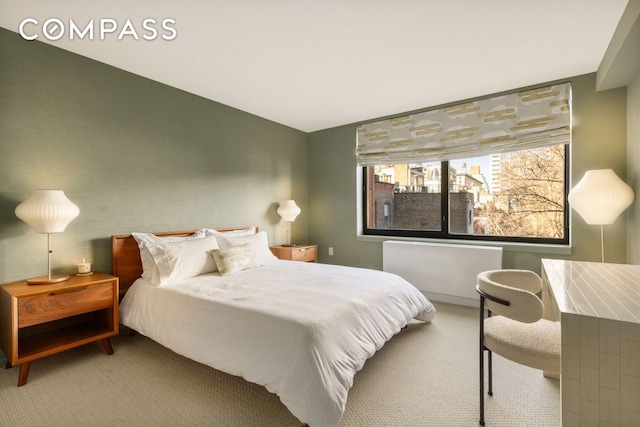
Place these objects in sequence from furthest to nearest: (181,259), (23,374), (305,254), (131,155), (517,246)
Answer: (305,254) → (517,246) → (131,155) → (181,259) → (23,374)

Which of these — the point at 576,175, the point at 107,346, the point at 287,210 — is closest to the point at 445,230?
the point at 576,175

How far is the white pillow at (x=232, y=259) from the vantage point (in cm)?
282

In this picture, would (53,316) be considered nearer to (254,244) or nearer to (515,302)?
(254,244)

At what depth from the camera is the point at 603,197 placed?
7.72 ft

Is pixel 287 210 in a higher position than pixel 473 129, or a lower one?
lower

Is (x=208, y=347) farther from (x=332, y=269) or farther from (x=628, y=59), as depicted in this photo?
(x=628, y=59)

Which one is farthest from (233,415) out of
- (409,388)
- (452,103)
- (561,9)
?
(452,103)

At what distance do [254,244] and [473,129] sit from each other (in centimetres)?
292

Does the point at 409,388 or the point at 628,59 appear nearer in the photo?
the point at 409,388

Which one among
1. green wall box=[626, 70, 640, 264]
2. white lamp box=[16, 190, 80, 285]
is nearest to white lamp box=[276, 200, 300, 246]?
white lamp box=[16, 190, 80, 285]

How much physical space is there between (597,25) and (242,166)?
3.63m

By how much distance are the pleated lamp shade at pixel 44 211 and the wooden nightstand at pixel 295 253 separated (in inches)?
94.1

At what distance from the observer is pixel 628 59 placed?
87.2 inches

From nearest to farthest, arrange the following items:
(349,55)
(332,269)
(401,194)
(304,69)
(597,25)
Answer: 1. (597,25)
2. (349,55)
3. (304,69)
4. (332,269)
5. (401,194)
